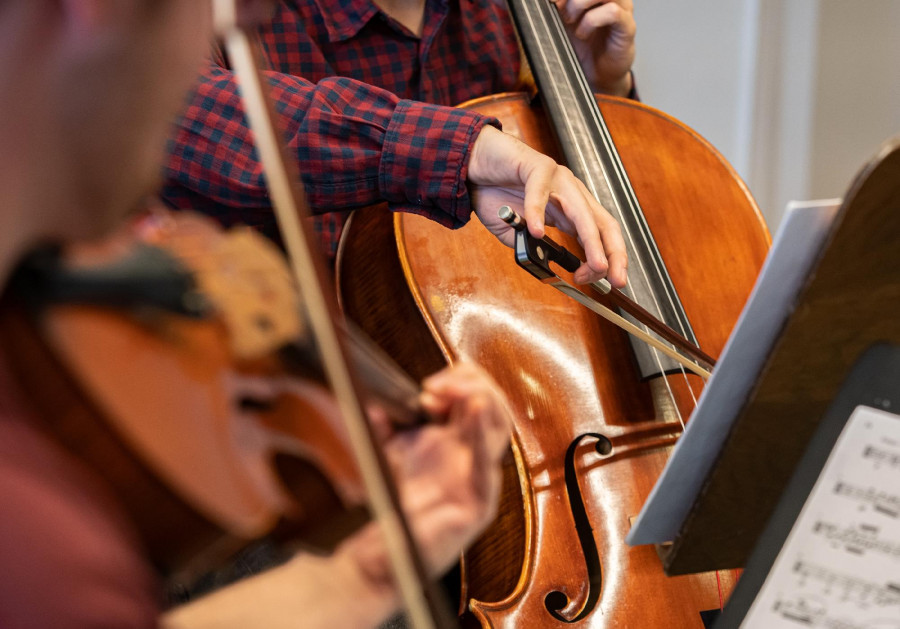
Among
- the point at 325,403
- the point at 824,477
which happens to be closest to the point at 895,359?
the point at 824,477

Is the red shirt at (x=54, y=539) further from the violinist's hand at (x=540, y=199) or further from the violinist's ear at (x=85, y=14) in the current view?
the violinist's hand at (x=540, y=199)

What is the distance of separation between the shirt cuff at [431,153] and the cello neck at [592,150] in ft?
0.58

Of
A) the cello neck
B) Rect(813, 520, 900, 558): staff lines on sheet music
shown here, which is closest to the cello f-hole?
the cello neck

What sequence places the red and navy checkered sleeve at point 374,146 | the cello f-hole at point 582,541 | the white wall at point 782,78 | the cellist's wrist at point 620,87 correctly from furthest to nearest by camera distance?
the white wall at point 782,78
the cellist's wrist at point 620,87
the red and navy checkered sleeve at point 374,146
the cello f-hole at point 582,541

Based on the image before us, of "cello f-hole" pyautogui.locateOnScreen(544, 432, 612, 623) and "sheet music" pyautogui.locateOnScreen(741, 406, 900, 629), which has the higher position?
"sheet music" pyautogui.locateOnScreen(741, 406, 900, 629)

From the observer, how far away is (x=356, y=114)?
730 mm

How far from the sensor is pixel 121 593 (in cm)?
17

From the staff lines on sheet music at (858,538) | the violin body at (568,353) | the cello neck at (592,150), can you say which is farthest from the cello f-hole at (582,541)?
the staff lines on sheet music at (858,538)

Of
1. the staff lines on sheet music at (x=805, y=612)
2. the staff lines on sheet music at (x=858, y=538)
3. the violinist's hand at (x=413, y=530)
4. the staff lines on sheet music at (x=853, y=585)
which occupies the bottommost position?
the staff lines on sheet music at (x=805, y=612)

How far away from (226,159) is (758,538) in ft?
1.23

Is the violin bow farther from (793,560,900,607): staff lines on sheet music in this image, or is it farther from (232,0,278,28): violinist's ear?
(793,560,900,607): staff lines on sheet music

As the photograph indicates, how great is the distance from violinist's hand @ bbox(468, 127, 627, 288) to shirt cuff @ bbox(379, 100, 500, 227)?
15 mm

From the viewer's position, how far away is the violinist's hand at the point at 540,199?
2.20 ft

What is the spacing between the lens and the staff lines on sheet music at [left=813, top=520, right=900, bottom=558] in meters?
0.42
